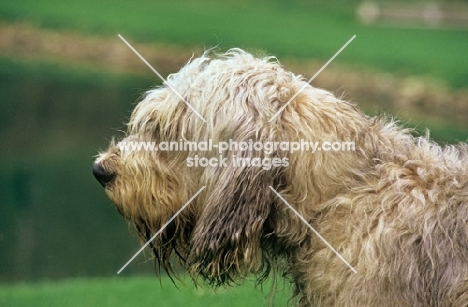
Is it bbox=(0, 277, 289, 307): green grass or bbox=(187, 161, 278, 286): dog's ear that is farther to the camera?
bbox=(0, 277, 289, 307): green grass

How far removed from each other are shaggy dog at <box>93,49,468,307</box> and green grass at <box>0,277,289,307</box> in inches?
104

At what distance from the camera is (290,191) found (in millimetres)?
4309

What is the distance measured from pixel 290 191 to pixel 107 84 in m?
18.0

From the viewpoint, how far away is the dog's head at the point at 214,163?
423 cm

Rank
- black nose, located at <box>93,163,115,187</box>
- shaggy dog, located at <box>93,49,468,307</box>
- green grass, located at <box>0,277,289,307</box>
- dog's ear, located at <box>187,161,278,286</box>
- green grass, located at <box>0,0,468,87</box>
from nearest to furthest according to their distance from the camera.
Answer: shaggy dog, located at <box>93,49,468,307</box> < dog's ear, located at <box>187,161,278,286</box> < black nose, located at <box>93,163,115,187</box> < green grass, located at <box>0,277,289,307</box> < green grass, located at <box>0,0,468,87</box>

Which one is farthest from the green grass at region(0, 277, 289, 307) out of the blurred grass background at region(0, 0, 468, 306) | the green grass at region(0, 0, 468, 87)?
the green grass at region(0, 0, 468, 87)

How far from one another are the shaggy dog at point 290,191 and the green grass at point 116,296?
2.65 m

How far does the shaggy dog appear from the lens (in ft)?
13.2

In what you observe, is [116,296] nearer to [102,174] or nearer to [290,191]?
[102,174]

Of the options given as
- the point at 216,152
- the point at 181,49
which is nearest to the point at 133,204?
the point at 216,152

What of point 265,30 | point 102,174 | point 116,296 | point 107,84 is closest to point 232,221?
point 102,174

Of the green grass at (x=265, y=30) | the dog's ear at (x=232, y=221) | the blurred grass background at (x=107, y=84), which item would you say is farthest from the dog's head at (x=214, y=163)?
the green grass at (x=265, y=30)

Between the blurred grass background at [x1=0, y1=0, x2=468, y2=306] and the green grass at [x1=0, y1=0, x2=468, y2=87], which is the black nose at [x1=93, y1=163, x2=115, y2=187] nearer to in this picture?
the blurred grass background at [x1=0, y1=0, x2=468, y2=306]

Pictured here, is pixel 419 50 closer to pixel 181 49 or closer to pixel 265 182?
pixel 181 49
